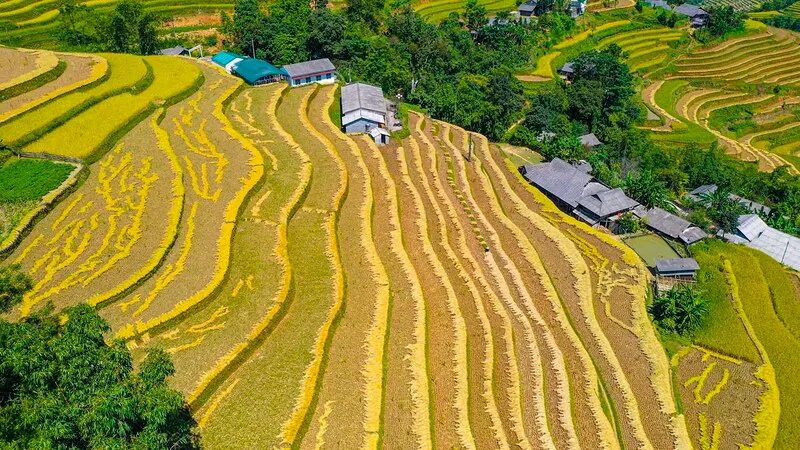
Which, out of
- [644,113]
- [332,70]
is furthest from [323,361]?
[644,113]

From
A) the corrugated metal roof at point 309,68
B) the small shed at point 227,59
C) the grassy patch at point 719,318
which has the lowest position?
the grassy patch at point 719,318

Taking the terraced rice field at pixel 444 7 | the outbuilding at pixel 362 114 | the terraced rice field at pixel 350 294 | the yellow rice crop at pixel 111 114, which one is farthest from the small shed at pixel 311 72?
the terraced rice field at pixel 444 7

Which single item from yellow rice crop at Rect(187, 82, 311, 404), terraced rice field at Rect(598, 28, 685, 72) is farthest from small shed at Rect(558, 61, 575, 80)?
yellow rice crop at Rect(187, 82, 311, 404)

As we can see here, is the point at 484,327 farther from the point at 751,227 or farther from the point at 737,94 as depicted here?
the point at 737,94

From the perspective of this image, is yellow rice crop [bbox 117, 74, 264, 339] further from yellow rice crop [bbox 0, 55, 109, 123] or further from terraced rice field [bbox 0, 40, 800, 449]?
yellow rice crop [bbox 0, 55, 109, 123]

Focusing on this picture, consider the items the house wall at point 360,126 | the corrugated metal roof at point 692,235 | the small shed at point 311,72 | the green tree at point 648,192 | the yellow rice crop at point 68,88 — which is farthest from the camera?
the small shed at point 311,72

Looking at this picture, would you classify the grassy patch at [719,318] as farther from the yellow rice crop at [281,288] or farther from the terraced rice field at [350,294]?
the yellow rice crop at [281,288]

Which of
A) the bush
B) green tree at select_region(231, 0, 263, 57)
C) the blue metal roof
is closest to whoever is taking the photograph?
the bush
